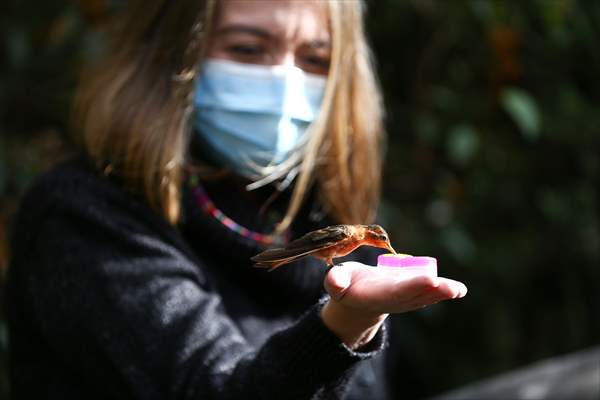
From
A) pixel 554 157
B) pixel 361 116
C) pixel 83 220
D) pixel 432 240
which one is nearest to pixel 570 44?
pixel 554 157

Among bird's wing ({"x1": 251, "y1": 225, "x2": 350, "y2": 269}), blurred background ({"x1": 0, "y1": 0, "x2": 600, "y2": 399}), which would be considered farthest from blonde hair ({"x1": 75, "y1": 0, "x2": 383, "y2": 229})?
blurred background ({"x1": 0, "y1": 0, "x2": 600, "y2": 399})

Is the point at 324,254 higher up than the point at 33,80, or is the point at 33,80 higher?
the point at 324,254

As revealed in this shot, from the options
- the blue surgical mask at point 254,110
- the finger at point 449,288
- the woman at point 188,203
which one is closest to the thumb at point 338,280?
the finger at point 449,288

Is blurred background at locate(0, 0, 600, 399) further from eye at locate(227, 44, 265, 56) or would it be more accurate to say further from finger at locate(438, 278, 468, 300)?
finger at locate(438, 278, 468, 300)

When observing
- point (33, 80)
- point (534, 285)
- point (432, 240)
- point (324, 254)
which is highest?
point (324, 254)

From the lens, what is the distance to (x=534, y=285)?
10.4ft

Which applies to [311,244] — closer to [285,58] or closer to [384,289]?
[384,289]

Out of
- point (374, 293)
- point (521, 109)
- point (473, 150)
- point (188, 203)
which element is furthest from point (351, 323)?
point (473, 150)

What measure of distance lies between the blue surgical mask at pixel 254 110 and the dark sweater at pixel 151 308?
4.0 inches

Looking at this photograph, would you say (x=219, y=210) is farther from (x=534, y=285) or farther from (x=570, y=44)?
(x=534, y=285)

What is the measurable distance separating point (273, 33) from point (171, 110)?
230 millimetres

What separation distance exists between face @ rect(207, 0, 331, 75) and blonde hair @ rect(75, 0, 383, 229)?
0.03 metres

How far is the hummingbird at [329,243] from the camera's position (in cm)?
112

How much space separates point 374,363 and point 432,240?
0.92m
